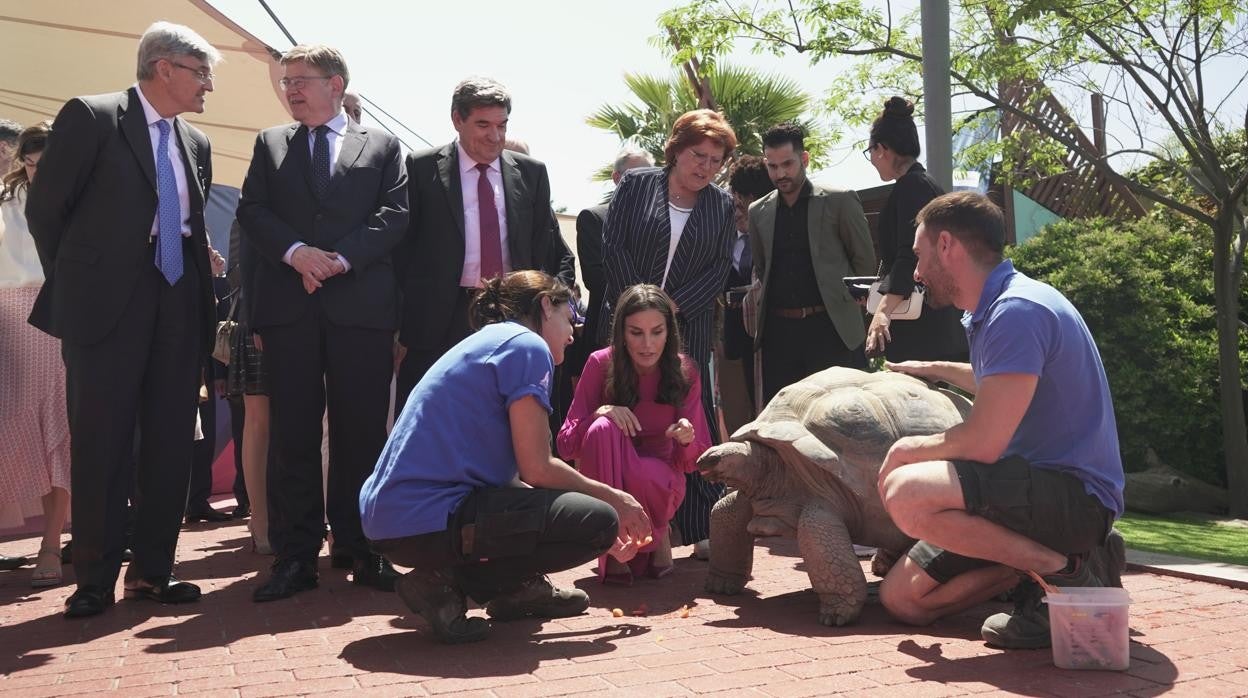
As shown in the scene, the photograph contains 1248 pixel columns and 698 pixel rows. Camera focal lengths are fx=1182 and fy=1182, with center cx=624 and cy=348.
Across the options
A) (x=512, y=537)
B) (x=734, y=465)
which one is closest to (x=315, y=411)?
(x=512, y=537)

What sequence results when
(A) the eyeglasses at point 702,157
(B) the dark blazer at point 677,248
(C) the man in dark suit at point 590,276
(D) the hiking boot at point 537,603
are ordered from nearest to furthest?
(D) the hiking boot at point 537,603, (A) the eyeglasses at point 702,157, (B) the dark blazer at point 677,248, (C) the man in dark suit at point 590,276

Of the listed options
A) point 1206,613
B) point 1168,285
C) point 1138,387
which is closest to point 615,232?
point 1206,613

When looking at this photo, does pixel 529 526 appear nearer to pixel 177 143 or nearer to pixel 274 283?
pixel 274 283

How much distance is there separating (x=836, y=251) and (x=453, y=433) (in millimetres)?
3002

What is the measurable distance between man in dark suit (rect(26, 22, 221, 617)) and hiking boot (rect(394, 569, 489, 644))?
4.81 ft

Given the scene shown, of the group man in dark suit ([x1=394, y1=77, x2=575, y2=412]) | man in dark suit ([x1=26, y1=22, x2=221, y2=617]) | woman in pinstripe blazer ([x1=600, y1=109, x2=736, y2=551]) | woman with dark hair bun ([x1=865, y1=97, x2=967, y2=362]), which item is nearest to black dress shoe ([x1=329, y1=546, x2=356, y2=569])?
man in dark suit ([x1=394, y1=77, x2=575, y2=412])

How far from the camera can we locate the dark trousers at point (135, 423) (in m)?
5.01

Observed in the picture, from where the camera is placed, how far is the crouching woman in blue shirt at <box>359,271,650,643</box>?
410 centimetres

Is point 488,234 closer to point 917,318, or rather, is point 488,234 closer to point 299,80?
point 299,80

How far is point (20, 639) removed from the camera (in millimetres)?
4535

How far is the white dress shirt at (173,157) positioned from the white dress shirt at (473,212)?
128cm

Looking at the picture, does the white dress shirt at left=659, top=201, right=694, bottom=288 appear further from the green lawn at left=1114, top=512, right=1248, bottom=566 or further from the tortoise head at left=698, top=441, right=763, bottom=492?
the green lawn at left=1114, top=512, right=1248, bottom=566

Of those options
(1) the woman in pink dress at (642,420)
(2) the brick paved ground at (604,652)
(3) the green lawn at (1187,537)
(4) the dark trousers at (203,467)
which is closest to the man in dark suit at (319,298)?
(2) the brick paved ground at (604,652)

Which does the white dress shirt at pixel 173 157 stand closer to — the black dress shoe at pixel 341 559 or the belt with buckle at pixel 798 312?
the black dress shoe at pixel 341 559
